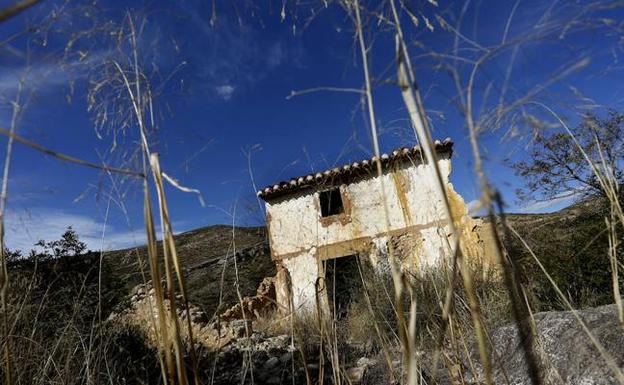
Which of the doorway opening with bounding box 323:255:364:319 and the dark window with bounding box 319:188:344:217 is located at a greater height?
the dark window with bounding box 319:188:344:217

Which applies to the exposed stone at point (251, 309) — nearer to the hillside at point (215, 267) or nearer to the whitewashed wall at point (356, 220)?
the hillside at point (215, 267)

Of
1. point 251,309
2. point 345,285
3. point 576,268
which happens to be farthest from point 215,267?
point 576,268

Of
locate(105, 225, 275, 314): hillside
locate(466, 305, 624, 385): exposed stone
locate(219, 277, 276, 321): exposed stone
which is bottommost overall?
locate(466, 305, 624, 385): exposed stone

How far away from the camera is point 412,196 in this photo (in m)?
9.23

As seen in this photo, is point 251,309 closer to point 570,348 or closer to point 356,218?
point 356,218

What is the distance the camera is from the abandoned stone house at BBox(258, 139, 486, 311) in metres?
8.80

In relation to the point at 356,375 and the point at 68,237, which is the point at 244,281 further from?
the point at 356,375

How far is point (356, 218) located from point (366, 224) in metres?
0.27

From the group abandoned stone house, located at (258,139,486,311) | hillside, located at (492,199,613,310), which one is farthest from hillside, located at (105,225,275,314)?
hillside, located at (492,199,613,310)

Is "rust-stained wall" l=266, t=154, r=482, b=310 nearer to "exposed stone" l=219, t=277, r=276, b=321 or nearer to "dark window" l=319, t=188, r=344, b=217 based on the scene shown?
"dark window" l=319, t=188, r=344, b=217

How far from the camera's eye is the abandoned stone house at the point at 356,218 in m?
8.80

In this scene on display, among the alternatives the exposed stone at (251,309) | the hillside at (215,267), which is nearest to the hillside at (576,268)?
the hillside at (215,267)

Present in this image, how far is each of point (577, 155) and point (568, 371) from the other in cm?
821

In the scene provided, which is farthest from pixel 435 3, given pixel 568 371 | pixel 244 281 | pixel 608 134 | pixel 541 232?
pixel 244 281
